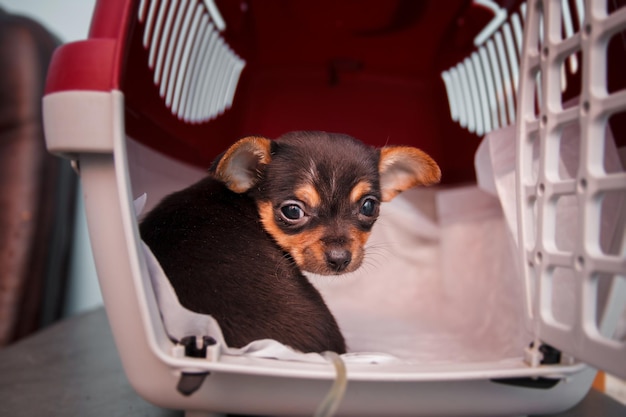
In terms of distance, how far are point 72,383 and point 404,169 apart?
3.36 ft

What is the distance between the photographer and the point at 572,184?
0.80 metres

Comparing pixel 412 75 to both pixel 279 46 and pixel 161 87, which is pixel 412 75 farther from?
pixel 161 87

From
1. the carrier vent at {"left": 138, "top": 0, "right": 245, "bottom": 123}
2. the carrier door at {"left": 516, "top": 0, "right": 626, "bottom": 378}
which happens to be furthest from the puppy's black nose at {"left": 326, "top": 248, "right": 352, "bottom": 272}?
the carrier vent at {"left": 138, "top": 0, "right": 245, "bottom": 123}

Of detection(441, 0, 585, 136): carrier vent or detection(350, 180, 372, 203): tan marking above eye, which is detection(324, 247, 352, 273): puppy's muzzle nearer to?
detection(350, 180, 372, 203): tan marking above eye

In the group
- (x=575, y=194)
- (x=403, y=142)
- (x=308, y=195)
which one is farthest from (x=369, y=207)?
(x=575, y=194)

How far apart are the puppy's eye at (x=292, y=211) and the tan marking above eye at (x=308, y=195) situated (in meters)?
0.02

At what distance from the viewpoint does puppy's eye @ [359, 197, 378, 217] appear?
102 cm

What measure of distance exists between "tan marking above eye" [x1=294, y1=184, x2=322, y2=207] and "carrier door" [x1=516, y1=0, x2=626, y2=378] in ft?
1.34

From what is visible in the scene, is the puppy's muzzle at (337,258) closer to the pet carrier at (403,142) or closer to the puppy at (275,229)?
the puppy at (275,229)

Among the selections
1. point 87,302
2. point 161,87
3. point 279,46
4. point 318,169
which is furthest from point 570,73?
point 87,302

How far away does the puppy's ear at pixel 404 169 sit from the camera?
3.30ft

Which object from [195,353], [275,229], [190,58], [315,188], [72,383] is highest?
[190,58]

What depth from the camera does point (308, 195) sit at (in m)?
0.96

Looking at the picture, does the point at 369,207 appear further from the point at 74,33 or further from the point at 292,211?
the point at 74,33
